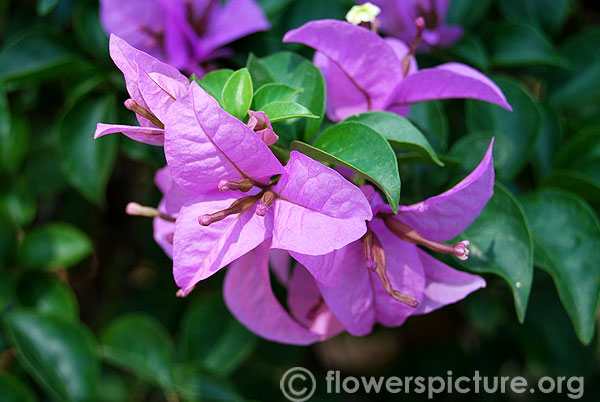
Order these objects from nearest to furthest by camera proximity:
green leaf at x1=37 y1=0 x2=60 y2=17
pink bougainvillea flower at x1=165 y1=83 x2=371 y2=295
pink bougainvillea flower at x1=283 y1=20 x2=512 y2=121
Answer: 1. pink bougainvillea flower at x1=165 y1=83 x2=371 y2=295
2. pink bougainvillea flower at x1=283 y1=20 x2=512 y2=121
3. green leaf at x1=37 y1=0 x2=60 y2=17

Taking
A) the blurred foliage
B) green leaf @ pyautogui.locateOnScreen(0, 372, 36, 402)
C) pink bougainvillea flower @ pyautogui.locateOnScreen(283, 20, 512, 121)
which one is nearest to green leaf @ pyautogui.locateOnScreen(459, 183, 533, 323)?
the blurred foliage

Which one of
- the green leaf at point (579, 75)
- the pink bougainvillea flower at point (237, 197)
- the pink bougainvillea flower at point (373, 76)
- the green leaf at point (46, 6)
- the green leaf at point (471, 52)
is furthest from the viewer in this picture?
the green leaf at point (579, 75)

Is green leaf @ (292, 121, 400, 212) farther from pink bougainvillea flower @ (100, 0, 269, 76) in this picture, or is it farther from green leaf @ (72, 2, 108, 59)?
green leaf @ (72, 2, 108, 59)

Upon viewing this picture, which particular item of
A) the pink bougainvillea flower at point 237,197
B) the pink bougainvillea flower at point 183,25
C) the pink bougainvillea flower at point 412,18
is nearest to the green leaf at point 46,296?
the pink bougainvillea flower at point 183,25

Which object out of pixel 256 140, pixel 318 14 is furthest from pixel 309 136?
pixel 318 14

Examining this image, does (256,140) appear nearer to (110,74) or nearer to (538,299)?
(110,74)

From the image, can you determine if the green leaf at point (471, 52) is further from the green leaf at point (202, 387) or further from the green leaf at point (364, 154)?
the green leaf at point (202, 387)

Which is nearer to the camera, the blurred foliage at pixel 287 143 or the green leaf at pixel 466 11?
the blurred foliage at pixel 287 143
